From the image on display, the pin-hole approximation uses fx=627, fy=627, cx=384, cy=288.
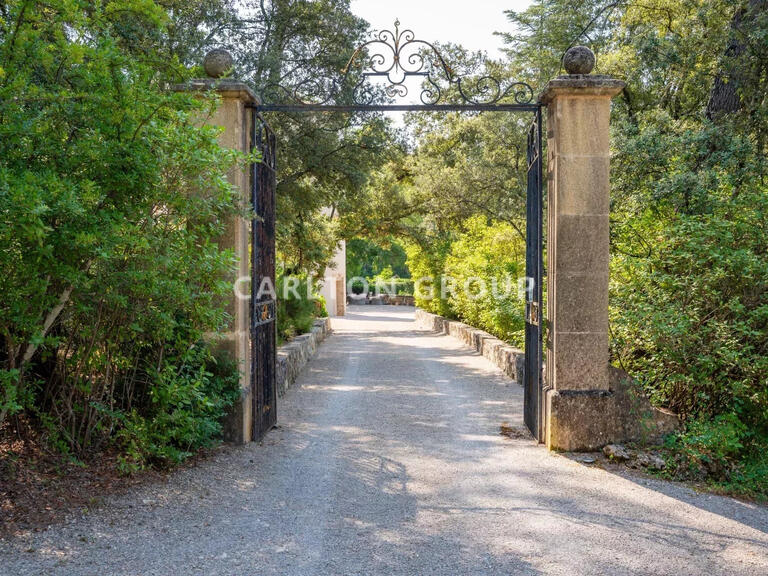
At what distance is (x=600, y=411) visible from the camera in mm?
5930

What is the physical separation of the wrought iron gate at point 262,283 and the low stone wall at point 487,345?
511 cm

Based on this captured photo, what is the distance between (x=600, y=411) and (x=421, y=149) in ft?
56.6

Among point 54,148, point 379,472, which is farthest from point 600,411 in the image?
point 54,148

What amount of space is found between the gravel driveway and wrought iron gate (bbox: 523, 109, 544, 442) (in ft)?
1.33

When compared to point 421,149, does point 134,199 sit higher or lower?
lower

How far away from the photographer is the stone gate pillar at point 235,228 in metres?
5.96

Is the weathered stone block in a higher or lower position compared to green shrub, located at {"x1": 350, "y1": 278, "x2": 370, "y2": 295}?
lower

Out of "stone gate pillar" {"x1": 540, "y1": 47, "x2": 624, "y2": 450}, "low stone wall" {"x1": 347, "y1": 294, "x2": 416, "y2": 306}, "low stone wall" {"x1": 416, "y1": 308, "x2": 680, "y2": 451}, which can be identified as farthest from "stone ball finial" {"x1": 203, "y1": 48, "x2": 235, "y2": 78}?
"low stone wall" {"x1": 347, "y1": 294, "x2": 416, "y2": 306}

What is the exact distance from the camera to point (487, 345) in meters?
13.8

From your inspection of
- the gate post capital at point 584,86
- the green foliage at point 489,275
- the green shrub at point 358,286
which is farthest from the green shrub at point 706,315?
the green shrub at point 358,286

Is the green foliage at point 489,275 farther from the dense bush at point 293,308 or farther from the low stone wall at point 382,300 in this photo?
the low stone wall at point 382,300

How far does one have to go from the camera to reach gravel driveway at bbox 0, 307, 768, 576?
361 cm

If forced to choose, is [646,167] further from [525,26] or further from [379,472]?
[525,26]

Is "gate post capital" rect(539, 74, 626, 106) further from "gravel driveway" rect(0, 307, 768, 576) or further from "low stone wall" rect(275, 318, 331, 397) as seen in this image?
"low stone wall" rect(275, 318, 331, 397)
